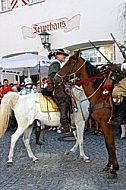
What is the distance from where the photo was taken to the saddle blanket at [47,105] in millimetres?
6930

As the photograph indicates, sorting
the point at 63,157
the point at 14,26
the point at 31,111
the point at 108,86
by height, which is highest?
the point at 14,26

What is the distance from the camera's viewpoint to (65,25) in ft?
43.8

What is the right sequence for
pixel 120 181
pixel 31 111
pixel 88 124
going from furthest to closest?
1. pixel 88 124
2. pixel 31 111
3. pixel 120 181

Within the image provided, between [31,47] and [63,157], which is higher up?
[31,47]

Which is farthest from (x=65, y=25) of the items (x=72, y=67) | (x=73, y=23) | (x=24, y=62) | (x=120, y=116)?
(x=120, y=116)

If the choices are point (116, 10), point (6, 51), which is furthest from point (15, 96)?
point (6, 51)

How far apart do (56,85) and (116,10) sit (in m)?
6.29

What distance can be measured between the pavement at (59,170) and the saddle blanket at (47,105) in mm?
1067

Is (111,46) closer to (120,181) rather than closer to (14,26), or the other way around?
(14,26)

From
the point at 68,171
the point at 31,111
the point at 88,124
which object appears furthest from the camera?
the point at 88,124

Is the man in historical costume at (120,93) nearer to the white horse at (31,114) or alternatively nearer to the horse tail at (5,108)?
the white horse at (31,114)

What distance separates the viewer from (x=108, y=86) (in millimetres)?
5906

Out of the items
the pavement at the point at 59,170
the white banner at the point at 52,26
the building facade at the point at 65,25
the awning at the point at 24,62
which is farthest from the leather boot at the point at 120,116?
the white banner at the point at 52,26

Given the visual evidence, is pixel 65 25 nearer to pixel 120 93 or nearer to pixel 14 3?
pixel 14 3
